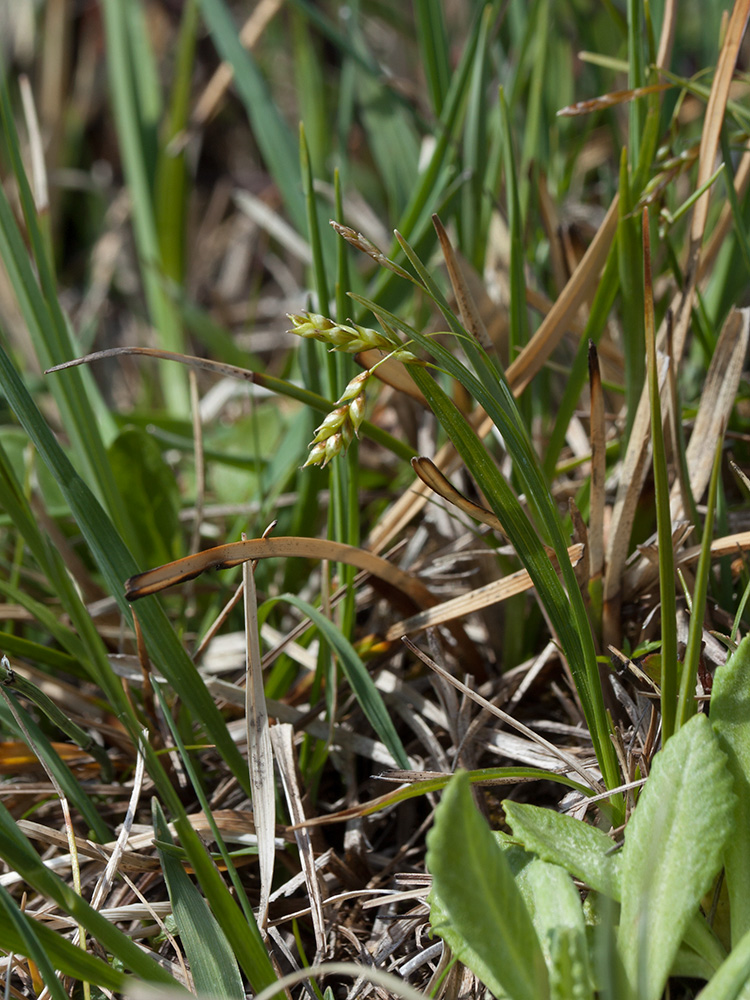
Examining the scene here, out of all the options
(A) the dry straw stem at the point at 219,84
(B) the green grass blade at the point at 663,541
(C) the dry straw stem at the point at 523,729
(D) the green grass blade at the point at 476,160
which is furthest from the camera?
(A) the dry straw stem at the point at 219,84

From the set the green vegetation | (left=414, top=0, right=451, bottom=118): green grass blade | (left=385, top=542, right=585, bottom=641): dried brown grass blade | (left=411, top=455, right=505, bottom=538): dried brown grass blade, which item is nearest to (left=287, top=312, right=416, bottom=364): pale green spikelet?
the green vegetation

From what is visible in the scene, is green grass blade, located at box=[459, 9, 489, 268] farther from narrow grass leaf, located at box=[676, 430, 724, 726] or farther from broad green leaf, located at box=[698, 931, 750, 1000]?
broad green leaf, located at box=[698, 931, 750, 1000]

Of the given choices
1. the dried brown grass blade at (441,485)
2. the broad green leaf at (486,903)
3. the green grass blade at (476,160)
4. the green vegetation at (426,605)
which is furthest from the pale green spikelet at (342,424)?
the green grass blade at (476,160)

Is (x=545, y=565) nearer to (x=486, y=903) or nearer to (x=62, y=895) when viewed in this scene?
(x=486, y=903)

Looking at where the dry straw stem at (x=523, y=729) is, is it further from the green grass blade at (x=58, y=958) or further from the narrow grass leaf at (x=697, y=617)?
the green grass blade at (x=58, y=958)

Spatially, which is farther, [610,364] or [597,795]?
[610,364]

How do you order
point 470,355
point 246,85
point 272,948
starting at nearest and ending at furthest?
point 470,355 → point 272,948 → point 246,85

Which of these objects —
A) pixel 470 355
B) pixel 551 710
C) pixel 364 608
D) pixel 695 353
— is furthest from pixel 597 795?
pixel 695 353

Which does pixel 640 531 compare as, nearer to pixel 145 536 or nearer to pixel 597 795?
pixel 597 795
